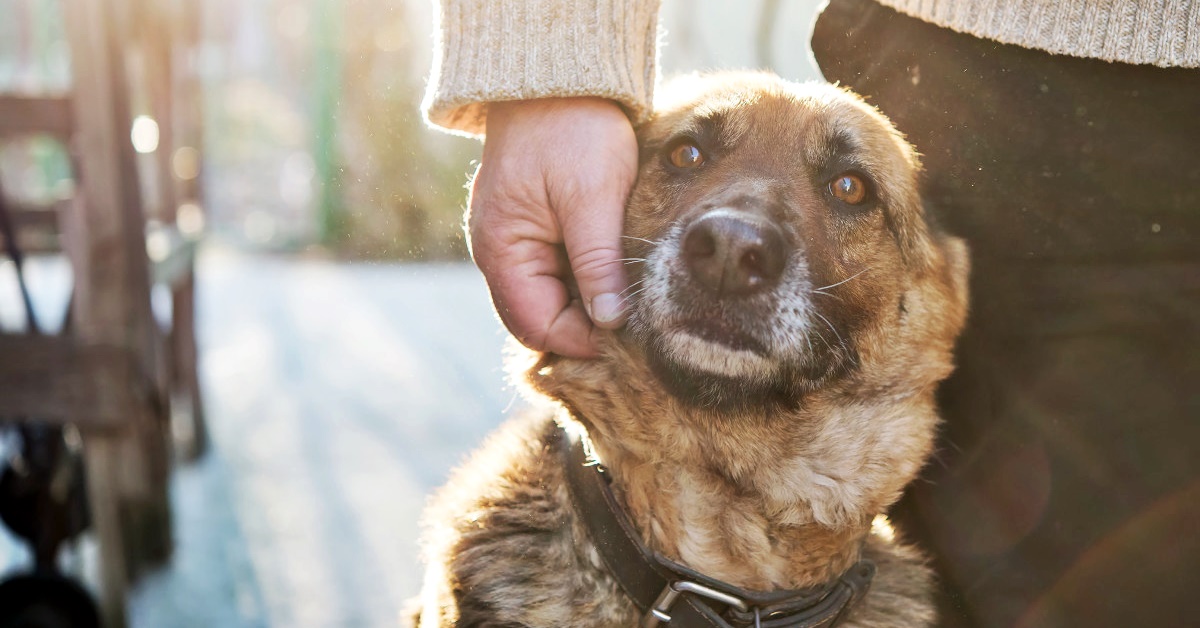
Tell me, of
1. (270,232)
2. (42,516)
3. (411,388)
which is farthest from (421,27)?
(42,516)

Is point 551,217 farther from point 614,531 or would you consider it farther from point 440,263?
point 440,263

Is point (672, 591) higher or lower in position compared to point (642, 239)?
lower

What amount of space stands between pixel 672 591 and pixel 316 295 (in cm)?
791

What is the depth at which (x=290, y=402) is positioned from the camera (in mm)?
5906

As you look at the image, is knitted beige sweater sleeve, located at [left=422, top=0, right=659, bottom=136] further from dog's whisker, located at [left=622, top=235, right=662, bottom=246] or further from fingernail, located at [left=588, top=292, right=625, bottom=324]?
fingernail, located at [left=588, top=292, right=625, bottom=324]

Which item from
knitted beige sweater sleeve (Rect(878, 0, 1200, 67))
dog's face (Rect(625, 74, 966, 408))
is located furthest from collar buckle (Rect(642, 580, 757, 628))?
knitted beige sweater sleeve (Rect(878, 0, 1200, 67))

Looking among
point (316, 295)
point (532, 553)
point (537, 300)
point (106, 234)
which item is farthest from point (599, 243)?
point (316, 295)

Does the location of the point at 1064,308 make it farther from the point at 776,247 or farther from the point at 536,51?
the point at 536,51

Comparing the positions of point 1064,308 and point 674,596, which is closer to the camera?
point 674,596

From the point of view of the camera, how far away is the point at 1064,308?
1926mm

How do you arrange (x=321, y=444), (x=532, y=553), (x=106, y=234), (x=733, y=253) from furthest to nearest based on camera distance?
(x=321, y=444) → (x=106, y=234) → (x=532, y=553) → (x=733, y=253)

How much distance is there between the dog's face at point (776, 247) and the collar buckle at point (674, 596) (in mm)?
340

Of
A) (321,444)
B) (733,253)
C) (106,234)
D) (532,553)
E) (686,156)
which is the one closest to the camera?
(733,253)

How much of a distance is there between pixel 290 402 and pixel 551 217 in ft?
15.0
